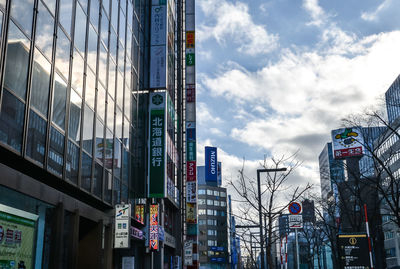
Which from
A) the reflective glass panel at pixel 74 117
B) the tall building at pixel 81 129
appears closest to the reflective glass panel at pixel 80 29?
the tall building at pixel 81 129

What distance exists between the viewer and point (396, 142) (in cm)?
7694

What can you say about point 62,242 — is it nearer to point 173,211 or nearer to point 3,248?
point 3,248

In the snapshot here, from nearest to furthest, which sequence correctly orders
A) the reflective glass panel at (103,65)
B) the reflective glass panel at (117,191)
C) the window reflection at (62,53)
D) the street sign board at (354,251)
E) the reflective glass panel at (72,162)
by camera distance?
the window reflection at (62,53) → the reflective glass panel at (72,162) → the street sign board at (354,251) → the reflective glass panel at (103,65) → the reflective glass panel at (117,191)

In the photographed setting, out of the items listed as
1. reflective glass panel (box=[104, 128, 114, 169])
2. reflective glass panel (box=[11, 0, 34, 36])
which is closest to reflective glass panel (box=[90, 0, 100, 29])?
reflective glass panel (box=[104, 128, 114, 169])

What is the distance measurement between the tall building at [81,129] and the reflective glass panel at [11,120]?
3cm

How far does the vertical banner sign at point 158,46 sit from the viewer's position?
3003cm

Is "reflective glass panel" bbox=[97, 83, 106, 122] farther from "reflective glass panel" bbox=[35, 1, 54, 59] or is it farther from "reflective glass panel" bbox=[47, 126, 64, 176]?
"reflective glass panel" bbox=[35, 1, 54, 59]

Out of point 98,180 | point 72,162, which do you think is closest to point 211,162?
point 98,180

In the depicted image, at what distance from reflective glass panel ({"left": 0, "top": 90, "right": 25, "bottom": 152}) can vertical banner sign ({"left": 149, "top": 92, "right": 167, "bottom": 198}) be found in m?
15.4

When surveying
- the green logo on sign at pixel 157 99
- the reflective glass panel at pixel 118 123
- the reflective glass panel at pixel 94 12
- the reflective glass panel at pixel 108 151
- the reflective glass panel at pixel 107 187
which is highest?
the reflective glass panel at pixel 94 12

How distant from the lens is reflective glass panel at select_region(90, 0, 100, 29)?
755 inches

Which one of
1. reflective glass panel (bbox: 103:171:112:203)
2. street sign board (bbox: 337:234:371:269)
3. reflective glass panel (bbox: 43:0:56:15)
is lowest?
street sign board (bbox: 337:234:371:269)

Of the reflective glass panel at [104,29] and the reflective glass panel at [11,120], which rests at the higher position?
the reflective glass panel at [104,29]

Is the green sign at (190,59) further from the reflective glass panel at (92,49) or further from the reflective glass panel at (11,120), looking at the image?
the reflective glass panel at (11,120)
